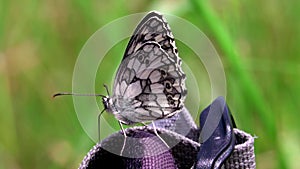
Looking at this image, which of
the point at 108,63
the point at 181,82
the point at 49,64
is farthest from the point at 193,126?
Result: the point at 49,64

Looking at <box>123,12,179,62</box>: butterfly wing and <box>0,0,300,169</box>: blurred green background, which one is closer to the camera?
<box>123,12,179,62</box>: butterfly wing

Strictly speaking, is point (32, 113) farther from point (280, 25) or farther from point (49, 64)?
point (280, 25)

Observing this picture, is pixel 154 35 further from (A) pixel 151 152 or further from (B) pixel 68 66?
(B) pixel 68 66

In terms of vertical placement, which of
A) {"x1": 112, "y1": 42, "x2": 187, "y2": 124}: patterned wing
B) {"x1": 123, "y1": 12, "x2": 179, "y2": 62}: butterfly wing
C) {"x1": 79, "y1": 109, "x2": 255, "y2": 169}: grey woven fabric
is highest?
{"x1": 123, "y1": 12, "x2": 179, "y2": 62}: butterfly wing

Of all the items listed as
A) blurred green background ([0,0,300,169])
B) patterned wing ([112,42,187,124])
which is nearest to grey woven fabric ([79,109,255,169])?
patterned wing ([112,42,187,124])

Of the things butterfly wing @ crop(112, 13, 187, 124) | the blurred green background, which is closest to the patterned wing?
butterfly wing @ crop(112, 13, 187, 124)

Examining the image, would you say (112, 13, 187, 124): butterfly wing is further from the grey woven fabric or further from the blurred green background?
the blurred green background

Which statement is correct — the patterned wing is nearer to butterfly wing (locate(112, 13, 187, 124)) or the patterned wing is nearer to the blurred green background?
butterfly wing (locate(112, 13, 187, 124))

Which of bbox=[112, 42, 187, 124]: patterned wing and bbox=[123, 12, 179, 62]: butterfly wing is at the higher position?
bbox=[123, 12, 179, 62]: butterfly wing

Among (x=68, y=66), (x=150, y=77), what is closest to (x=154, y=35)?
(x=150, y=77)
